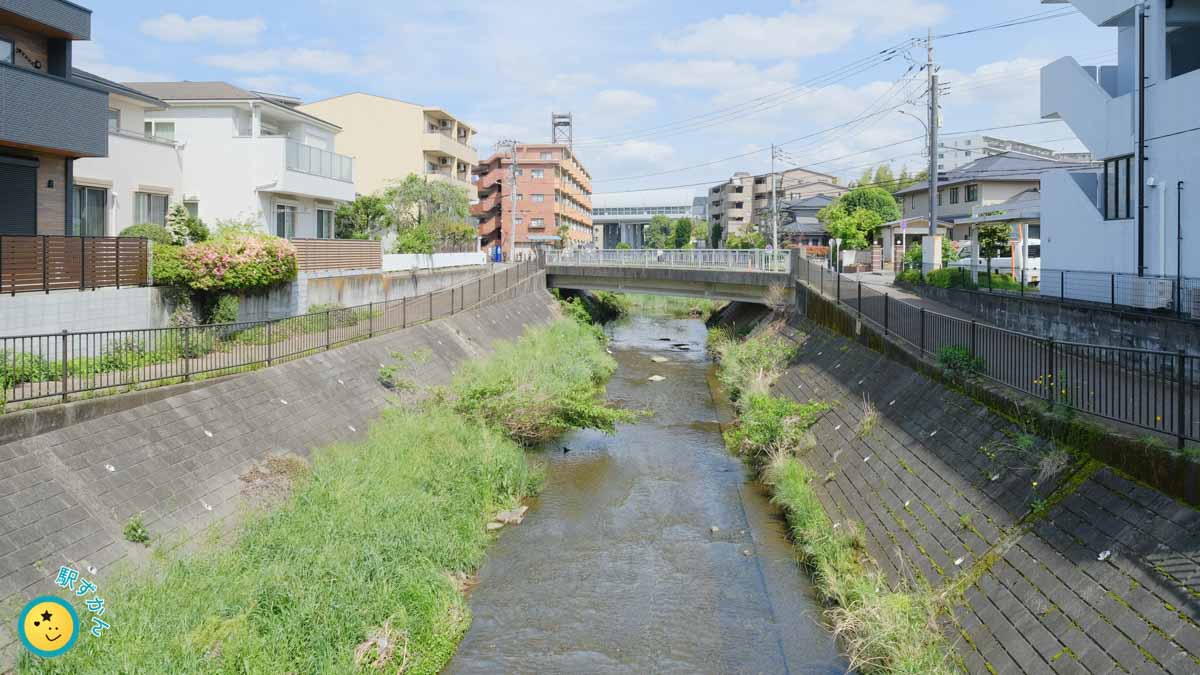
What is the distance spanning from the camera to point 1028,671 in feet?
25.9

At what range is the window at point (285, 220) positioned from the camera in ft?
96.6

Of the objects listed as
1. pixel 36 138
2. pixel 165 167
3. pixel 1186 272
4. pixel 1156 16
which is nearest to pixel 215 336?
pixel 36 138

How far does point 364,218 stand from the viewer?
41.7m

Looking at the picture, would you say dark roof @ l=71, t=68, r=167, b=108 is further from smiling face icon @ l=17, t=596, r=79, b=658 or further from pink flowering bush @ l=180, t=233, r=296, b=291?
smiling face icon @ l=17, t=596, r=79, b=658

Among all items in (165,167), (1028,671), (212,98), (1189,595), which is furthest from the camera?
(212,98)

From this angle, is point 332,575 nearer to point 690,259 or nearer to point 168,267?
point 168,267

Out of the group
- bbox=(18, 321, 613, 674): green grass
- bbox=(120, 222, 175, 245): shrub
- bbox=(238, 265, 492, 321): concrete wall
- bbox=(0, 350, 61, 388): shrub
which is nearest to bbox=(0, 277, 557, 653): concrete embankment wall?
bbox=(18, 321, 613, 674): green grass

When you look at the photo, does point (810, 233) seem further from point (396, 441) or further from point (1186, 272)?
point (396, 441)

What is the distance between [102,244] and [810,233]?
59456 millimetres

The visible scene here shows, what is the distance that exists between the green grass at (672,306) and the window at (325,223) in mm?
28118

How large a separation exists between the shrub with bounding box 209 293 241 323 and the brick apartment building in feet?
189

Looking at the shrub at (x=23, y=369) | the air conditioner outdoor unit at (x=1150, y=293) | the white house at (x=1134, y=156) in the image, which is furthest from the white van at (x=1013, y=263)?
the shrub at (x=23, y=369)

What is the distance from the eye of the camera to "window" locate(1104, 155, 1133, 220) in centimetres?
2061

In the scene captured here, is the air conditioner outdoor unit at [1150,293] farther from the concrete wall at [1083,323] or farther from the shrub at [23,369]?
the shrub at [23,369]
